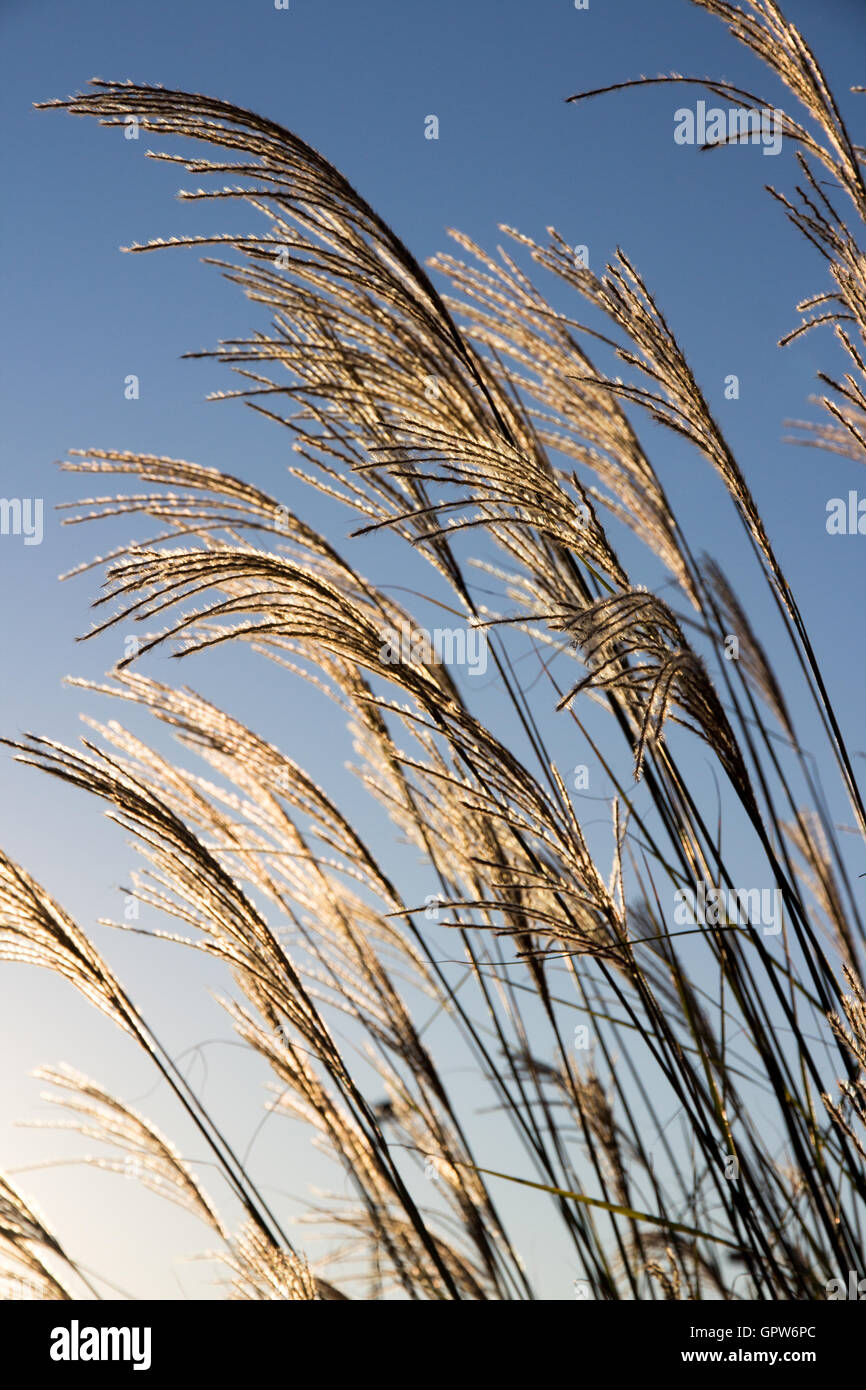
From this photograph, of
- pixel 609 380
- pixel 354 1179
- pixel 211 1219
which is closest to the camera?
pixel 609 380

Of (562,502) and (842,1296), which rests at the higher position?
(562,502)

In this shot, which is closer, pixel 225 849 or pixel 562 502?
pixel 562 502

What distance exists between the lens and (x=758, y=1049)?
1.71 metres

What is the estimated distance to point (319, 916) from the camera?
2328 mm

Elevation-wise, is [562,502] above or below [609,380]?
below

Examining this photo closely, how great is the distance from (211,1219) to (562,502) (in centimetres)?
143

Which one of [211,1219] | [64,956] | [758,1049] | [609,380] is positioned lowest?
[211,1219]
